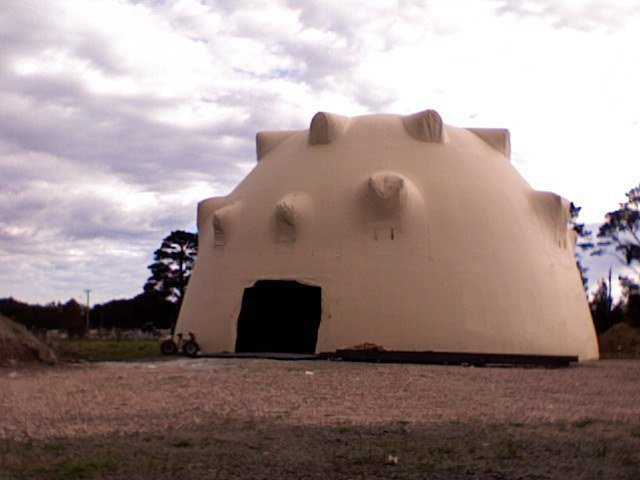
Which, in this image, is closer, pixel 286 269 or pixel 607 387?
pixel 607 387

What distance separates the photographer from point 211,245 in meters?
24.4

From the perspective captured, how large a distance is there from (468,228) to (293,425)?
45.7ft

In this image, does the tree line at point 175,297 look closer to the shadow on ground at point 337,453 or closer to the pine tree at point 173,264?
the pine tree at point 173,264

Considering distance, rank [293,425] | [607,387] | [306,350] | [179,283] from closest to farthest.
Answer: [293,425], [607,387], [306,350], [179,283]

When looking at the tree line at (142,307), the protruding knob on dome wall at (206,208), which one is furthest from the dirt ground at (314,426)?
the tree line at (142,307)

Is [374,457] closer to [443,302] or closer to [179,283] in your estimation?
[443,302]

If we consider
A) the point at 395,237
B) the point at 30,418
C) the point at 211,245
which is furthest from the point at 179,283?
the point at 30,418

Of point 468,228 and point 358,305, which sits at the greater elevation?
point 468,228

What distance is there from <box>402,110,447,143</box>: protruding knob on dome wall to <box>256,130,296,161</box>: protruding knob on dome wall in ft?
13.0

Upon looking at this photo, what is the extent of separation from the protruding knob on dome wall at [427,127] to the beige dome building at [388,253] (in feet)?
0.11

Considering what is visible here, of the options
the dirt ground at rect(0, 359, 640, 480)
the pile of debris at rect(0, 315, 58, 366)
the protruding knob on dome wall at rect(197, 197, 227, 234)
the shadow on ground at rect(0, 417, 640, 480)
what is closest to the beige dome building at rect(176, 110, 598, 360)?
the protruding knob on dome wall at rect(197, 197, 227, 234)

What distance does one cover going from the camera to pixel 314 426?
8.94 metres

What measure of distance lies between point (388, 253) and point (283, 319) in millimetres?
4512

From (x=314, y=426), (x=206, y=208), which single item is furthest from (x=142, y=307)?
(x=314, y=426)
